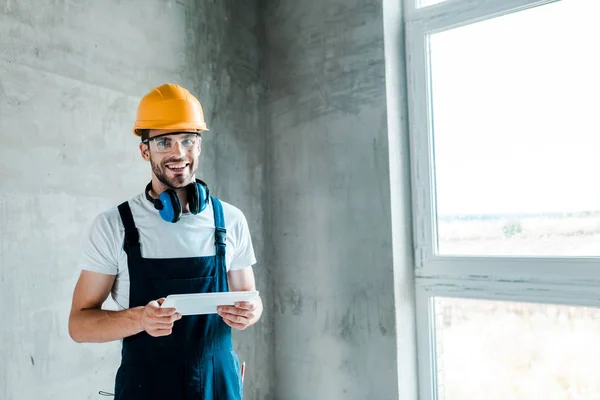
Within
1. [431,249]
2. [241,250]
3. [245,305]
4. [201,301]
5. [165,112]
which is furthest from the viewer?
[431,249]

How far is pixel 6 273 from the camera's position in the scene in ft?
5.39

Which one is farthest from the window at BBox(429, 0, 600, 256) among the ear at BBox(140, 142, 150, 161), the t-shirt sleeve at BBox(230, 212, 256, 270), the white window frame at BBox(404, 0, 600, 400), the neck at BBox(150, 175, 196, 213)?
the ear at BBox(140, 142, 150, 161)

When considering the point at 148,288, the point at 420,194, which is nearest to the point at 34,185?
the point at 148,288

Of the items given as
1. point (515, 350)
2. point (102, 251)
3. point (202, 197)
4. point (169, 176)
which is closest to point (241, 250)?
point (202, 197)

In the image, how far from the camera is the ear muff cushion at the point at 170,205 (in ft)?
4.96

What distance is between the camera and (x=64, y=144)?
182 centimetres

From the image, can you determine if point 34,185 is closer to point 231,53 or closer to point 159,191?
point 159,191

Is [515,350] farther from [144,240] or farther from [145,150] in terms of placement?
[145,150]

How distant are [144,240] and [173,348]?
335 mm

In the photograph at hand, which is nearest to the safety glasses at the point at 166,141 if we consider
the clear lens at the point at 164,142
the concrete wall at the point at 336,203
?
the clear lens at the point at 164,142

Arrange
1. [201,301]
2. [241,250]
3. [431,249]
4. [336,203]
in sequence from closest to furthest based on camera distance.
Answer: [201,301]
[241,250]
[431,249]
[336,203]

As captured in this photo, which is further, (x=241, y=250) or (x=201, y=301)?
(x=241, y=250)

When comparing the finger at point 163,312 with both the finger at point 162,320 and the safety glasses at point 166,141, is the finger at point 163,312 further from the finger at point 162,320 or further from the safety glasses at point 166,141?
the safety glasses at point 166,141

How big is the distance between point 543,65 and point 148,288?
1.76 meters
